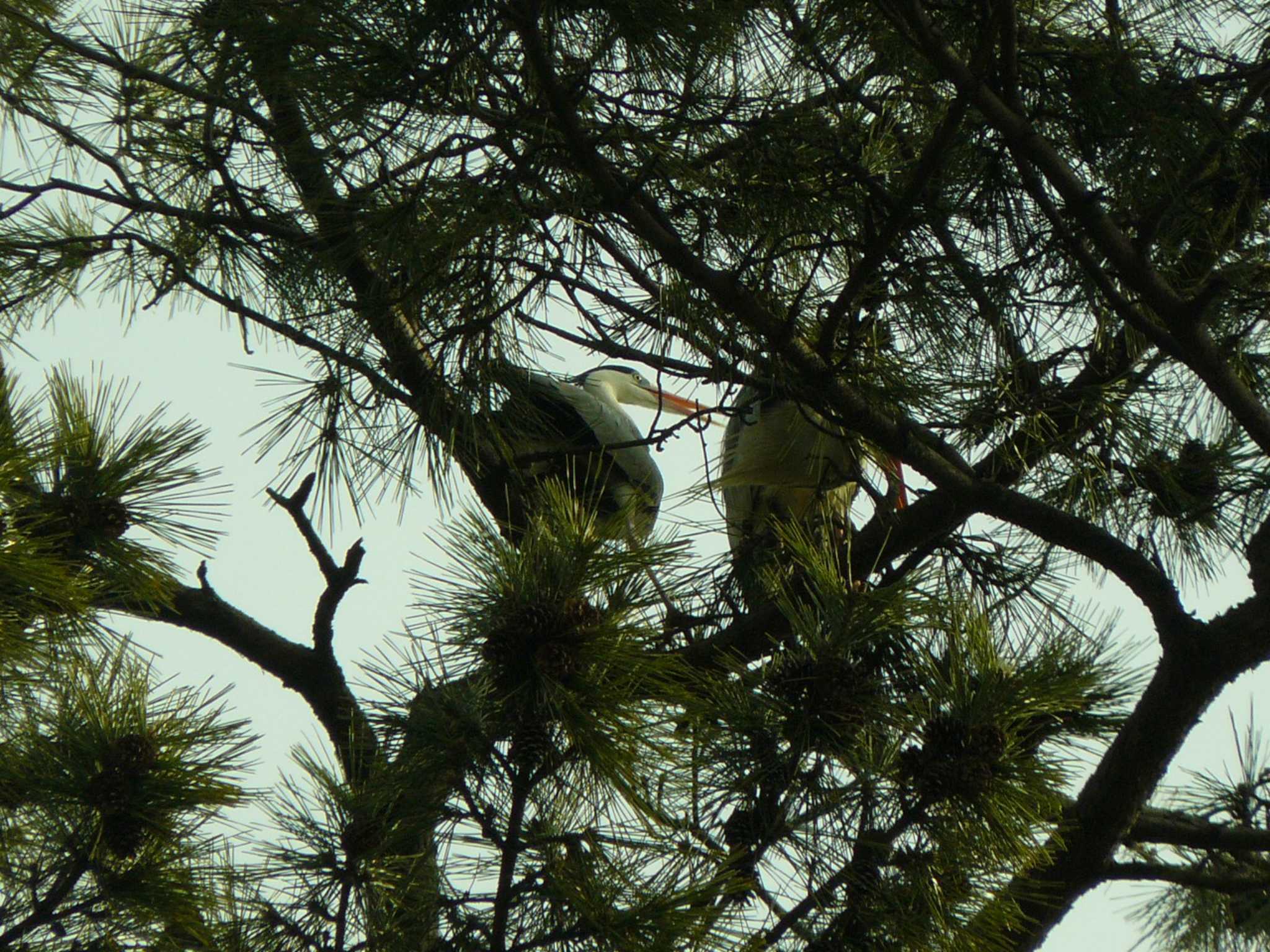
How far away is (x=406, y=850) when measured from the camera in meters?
1.12

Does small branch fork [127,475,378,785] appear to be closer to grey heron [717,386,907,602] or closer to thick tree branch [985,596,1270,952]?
grey heron [717,386,907,602]

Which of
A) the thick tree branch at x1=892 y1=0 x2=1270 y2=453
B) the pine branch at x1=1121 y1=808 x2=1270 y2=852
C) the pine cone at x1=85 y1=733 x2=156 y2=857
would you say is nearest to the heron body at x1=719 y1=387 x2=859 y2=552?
the thick tree branch at x1=892 y1=0 x2=1270 y2=453

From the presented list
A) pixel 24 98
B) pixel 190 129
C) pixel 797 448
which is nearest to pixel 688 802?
pixel 190 129

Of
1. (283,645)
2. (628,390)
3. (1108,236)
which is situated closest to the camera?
(1108,236)

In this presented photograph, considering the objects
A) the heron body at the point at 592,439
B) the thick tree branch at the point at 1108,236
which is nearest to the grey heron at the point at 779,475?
the heron body at the point at 592,439

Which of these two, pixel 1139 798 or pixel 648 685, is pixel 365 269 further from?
pixel 1139 798

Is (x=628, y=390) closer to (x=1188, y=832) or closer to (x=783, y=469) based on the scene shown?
(x=783, y=469)

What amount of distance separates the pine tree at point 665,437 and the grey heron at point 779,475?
0.04 meters

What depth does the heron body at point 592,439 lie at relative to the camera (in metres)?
1.41

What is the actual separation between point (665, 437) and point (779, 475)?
2.67 feet

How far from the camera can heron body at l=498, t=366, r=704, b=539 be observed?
141 cm

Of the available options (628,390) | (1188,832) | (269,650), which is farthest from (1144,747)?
(628,390)

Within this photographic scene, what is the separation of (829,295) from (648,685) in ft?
1.79

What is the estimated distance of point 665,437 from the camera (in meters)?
1.38
